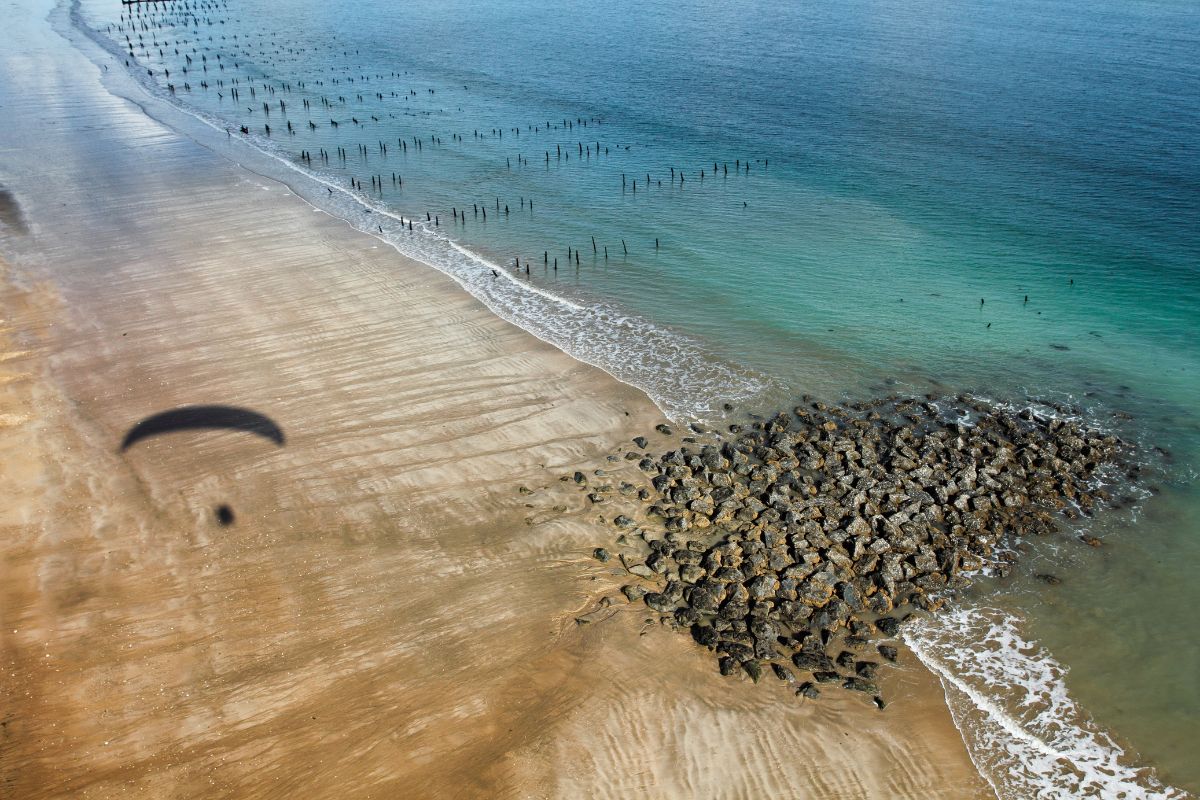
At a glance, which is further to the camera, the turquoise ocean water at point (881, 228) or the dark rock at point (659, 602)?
the dark rock at point (659, 602)

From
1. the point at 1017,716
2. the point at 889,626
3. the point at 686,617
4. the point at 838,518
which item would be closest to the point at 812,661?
the point at 889,626

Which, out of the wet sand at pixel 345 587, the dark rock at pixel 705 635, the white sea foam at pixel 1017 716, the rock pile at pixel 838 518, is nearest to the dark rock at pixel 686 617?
the rock pile at pixel 838 518

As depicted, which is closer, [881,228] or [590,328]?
[590,328]

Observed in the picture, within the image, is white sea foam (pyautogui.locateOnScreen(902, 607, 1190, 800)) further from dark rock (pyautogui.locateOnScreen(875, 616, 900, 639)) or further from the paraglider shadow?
the paraglider shadow

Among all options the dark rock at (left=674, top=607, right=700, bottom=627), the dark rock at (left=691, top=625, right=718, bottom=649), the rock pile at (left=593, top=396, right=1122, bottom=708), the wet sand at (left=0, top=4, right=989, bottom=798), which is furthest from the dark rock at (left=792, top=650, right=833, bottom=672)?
the dark rock at (left=674, top=607, right=700, bottom=627)

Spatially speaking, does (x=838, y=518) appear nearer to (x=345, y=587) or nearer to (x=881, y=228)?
(x=345, y=587)

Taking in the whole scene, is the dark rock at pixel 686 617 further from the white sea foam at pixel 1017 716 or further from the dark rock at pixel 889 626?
the white sea foam at pixel 1017 716
